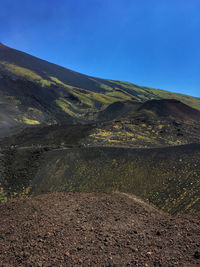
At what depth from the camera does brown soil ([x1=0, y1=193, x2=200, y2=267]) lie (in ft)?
20.4

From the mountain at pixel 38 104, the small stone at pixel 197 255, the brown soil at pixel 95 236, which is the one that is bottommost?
the brown soil at pixel 95 236

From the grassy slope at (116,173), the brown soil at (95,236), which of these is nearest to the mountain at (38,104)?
the grassy slope at (116,173)

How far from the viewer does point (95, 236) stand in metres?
7.57

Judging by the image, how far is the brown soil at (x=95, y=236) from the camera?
622 cm

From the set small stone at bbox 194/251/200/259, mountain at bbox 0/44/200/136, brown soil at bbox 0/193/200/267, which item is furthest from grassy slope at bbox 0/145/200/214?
mountain at bbox 0/44/200/136

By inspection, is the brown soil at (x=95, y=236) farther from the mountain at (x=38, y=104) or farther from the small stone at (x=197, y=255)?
the mountain at (x=38, y=104)

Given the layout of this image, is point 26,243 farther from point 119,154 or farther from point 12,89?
point 12,89

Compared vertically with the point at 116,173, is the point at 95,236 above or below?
below

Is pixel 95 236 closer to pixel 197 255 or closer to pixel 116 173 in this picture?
pixel 197 255

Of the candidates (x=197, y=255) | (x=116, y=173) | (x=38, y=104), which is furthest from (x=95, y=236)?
(x=38, y=104)

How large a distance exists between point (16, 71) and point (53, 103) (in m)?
44.1

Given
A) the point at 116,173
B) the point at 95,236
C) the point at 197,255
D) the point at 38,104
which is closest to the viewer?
the point at 197,255

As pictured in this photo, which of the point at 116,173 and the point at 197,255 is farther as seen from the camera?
the point at 116,173

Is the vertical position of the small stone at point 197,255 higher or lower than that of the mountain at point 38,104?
lower
